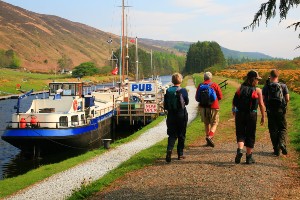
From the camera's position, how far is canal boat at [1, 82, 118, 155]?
79.4 feet

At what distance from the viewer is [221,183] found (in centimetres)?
912

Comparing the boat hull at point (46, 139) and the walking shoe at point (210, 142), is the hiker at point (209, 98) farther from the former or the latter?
the boat hull at point (46, 139)

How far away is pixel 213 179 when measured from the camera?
9.51m

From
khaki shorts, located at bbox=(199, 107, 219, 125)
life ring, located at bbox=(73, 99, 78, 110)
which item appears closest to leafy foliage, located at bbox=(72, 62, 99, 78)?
life ring, located at bbox=(73, 99, 78, 110)

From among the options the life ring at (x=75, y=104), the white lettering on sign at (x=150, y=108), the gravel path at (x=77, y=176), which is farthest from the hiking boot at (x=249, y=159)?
the white lettering on sign at (x=150, y=108)

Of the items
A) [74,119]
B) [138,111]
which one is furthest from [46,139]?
[138,111]

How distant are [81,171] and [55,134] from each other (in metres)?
9.99

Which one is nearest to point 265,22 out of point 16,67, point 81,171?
point 81,171

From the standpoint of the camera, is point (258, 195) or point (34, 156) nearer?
point (258, 195)

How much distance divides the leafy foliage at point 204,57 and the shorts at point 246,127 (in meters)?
161

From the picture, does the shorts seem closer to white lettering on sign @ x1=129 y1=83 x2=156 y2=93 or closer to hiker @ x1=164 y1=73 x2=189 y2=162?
hiker @ x1=164 y1=73 x2=189 y2=162

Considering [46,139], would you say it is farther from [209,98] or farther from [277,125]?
[277,125]

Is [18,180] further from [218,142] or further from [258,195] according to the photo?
[258,195]

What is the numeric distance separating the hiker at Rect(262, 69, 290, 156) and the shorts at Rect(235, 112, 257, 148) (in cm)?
143
